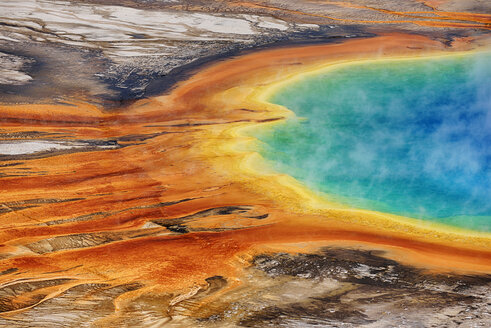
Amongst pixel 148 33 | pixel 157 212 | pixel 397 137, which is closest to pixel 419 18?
pixel 397 137

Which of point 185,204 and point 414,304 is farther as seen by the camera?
point 185,204

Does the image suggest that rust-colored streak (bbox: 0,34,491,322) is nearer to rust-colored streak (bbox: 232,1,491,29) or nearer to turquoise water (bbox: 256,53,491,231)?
→ turquoise water (bbox: 256,53,491,231)

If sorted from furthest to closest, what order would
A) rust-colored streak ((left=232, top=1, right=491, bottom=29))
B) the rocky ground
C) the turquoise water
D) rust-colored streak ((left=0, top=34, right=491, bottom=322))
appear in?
1. rust-colored streak ((left=232, top=1, right=491, bottom=29))
2. the rocky ground
3. the turquoise water
4. rust-colored streak ((left=0, top=34, right=491, bottom=322))

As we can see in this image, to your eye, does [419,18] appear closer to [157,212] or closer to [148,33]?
[148,33]

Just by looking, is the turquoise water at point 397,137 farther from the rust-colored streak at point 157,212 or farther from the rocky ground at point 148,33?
the rocky ground at point 148,33

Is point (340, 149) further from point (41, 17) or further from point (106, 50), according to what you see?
point (41, 17)

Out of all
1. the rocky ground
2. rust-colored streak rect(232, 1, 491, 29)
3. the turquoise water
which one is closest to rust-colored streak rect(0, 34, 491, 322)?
the turquoise water

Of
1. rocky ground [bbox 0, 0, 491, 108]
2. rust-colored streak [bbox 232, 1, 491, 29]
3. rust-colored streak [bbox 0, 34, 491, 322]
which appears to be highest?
rust-colored streak [bbox 232, 1, 491, 29]

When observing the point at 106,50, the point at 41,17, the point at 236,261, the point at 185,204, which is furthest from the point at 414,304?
the point at 41,17
